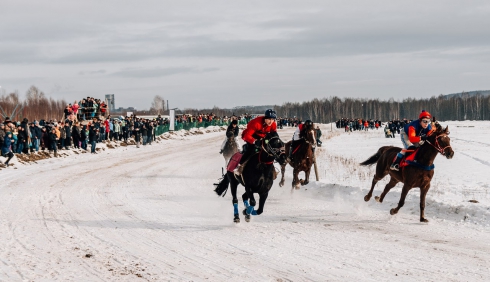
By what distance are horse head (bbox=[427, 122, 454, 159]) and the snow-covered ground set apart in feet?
5.00

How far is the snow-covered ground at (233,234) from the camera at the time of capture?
6.90 meters

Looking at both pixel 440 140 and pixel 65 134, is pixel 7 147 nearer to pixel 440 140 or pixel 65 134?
pixel 65 134

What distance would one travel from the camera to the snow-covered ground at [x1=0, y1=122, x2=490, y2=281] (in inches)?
272

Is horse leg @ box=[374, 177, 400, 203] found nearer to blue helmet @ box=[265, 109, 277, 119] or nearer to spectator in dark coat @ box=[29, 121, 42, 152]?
blue helmet @ box=[265, 109, 277, 119]

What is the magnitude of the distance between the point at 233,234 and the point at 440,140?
455cm

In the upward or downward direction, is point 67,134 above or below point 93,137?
above

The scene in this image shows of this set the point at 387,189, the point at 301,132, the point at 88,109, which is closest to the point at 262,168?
the point at 387,189

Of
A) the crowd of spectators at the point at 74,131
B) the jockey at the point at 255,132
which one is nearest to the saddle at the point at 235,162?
the jockey at the point at 255,132

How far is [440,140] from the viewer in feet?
32.8

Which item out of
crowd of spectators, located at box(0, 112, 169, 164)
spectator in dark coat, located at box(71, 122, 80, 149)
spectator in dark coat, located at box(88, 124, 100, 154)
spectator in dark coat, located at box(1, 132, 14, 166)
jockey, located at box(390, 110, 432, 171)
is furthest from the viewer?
spectator in dark coat, located at box(88, 124, 100, 154)

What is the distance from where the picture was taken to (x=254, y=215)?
1071 centimetres

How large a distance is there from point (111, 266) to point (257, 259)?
2.13 metres

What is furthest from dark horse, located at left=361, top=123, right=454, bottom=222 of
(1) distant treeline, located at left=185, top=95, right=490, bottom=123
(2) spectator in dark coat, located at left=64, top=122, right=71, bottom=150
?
(1) distant treeline, located at left=185, top=95, right=490, bottom=123

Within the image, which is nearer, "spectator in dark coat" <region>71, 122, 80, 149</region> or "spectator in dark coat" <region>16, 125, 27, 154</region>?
"spectator in dark coat" <region>16, 125, 27, 154</region>
